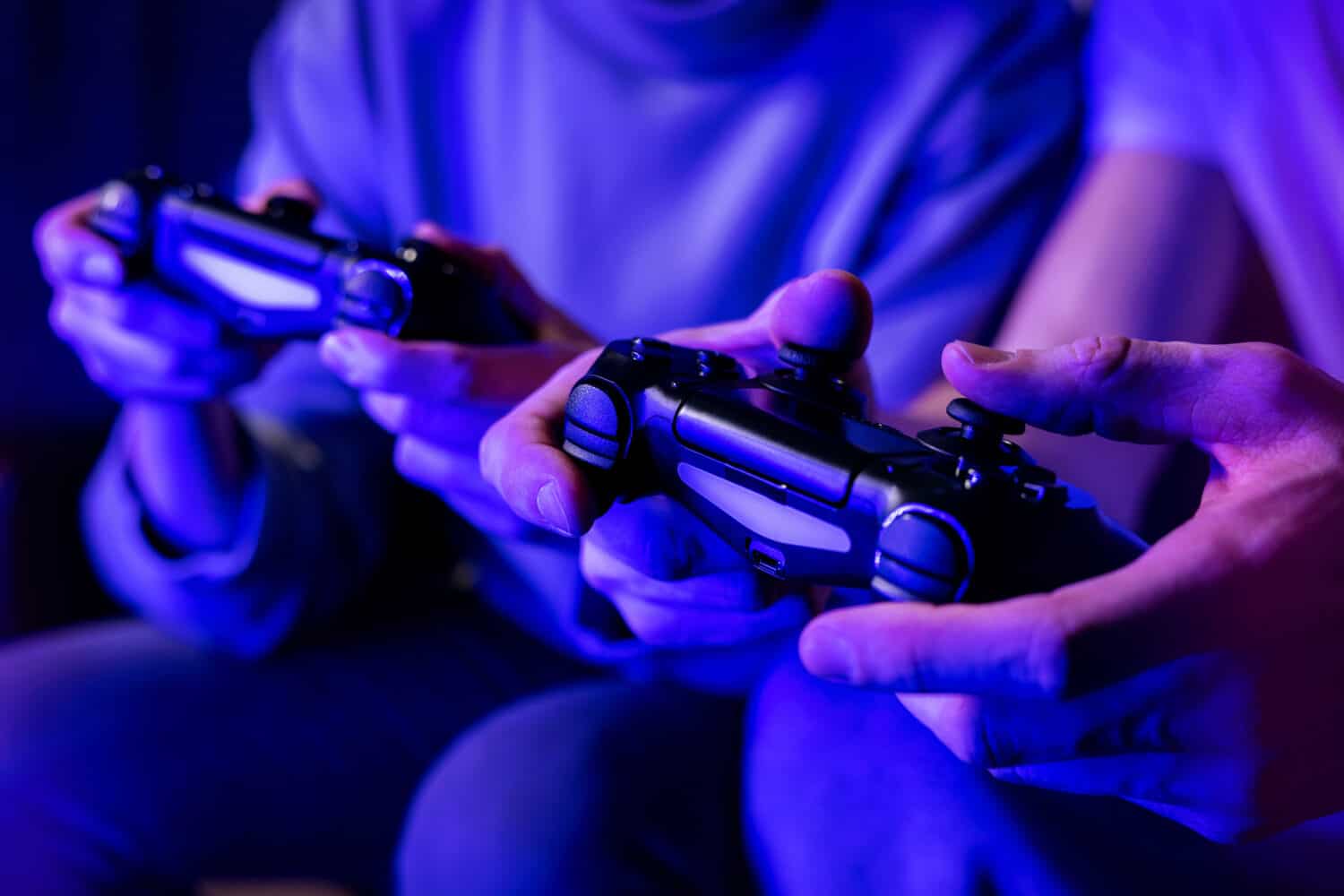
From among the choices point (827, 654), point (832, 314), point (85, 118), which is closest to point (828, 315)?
point (832, 314)

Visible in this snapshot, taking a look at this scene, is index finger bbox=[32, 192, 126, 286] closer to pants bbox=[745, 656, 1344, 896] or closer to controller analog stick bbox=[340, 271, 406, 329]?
controller analog stick bbox=[340, 271, 406, 329]

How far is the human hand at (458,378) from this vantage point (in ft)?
1.22

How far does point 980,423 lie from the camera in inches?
10.0

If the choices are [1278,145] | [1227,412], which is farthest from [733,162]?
[1227,412]

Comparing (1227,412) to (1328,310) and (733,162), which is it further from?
(733,162)

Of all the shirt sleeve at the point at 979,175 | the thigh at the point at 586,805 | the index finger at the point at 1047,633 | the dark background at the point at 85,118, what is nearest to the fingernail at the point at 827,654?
the index finger at the point at 1047,633

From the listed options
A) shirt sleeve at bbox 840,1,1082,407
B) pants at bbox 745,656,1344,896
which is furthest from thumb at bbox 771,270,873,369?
shirt sleeve at bbox 840,1,1082,407

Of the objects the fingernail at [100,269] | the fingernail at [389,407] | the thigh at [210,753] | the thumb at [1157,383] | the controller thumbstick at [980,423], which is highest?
the thumb at [1157,383]

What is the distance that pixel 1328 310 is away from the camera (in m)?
0.38

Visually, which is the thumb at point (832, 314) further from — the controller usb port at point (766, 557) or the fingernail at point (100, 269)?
the fingernail at point (100, 269)

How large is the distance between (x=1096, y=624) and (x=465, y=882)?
0.88 feet

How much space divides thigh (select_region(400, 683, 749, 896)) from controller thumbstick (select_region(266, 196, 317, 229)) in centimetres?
21

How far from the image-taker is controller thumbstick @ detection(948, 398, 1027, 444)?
0.25m

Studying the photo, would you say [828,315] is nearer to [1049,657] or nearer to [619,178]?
[1049,657]
